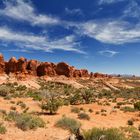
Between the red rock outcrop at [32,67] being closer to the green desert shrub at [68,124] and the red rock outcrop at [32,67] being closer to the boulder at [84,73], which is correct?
the boulder at [84,73]

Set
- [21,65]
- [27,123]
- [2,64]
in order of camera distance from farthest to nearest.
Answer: [21,65] < [2,64] < [27,123]

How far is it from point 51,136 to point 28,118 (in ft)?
8.81

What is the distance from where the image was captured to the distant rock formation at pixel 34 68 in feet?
288

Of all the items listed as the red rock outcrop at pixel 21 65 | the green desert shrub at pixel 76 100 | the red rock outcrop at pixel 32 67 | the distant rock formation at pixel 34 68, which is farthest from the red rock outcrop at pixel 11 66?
the green desert shrub at pixel 76 100

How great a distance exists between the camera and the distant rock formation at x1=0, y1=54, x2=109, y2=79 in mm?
87688

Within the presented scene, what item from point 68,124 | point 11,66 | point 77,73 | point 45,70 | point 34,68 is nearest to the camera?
point 68,124

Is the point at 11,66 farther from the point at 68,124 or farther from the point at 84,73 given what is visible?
the point at 68,124

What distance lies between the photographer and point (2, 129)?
12836 mm

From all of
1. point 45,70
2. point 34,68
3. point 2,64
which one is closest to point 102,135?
point 2,64

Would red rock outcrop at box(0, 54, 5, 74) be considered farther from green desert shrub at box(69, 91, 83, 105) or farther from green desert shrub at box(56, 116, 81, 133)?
green desert shrub at box(56, 116, 81, 133)

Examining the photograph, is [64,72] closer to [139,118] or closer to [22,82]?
[22,82]

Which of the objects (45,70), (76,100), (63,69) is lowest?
(76,100)

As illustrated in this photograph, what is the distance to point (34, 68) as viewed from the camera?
94.9 meters

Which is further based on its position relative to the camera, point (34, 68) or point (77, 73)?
point (77, 73)
